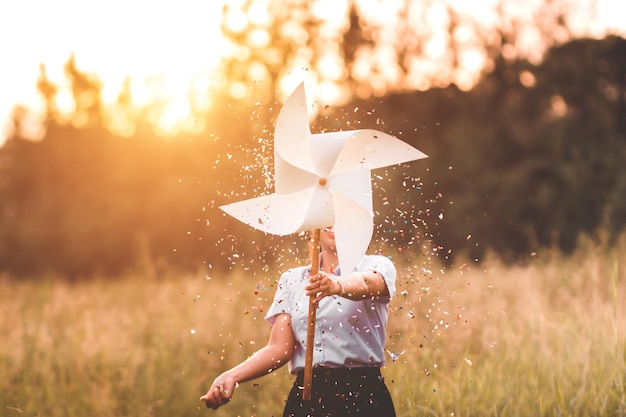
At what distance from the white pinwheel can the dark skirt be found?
0.49 m

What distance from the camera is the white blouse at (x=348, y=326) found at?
111 inches

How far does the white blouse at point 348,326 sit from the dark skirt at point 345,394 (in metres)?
0.04

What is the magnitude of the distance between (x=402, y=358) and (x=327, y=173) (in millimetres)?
2489

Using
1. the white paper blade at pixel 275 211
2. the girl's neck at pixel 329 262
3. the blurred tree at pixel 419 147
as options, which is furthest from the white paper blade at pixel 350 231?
the blurred tree at pixel 419 147

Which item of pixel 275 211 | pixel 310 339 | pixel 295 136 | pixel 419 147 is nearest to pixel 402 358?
pixel 310 339

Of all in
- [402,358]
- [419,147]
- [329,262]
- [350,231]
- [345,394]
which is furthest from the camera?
[419,147]

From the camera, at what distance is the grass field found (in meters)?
4.20

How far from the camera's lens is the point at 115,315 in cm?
773

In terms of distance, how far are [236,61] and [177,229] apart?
7055 mm

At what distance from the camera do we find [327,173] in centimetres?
276

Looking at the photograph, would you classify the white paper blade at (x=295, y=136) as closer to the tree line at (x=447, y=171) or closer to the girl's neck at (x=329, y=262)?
the girl's neck at (x=329, y=262)

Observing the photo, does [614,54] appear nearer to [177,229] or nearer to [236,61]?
[236,61]

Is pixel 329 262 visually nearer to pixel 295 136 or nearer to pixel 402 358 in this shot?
pixel 295 136

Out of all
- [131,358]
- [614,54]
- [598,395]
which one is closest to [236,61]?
[131,358]
